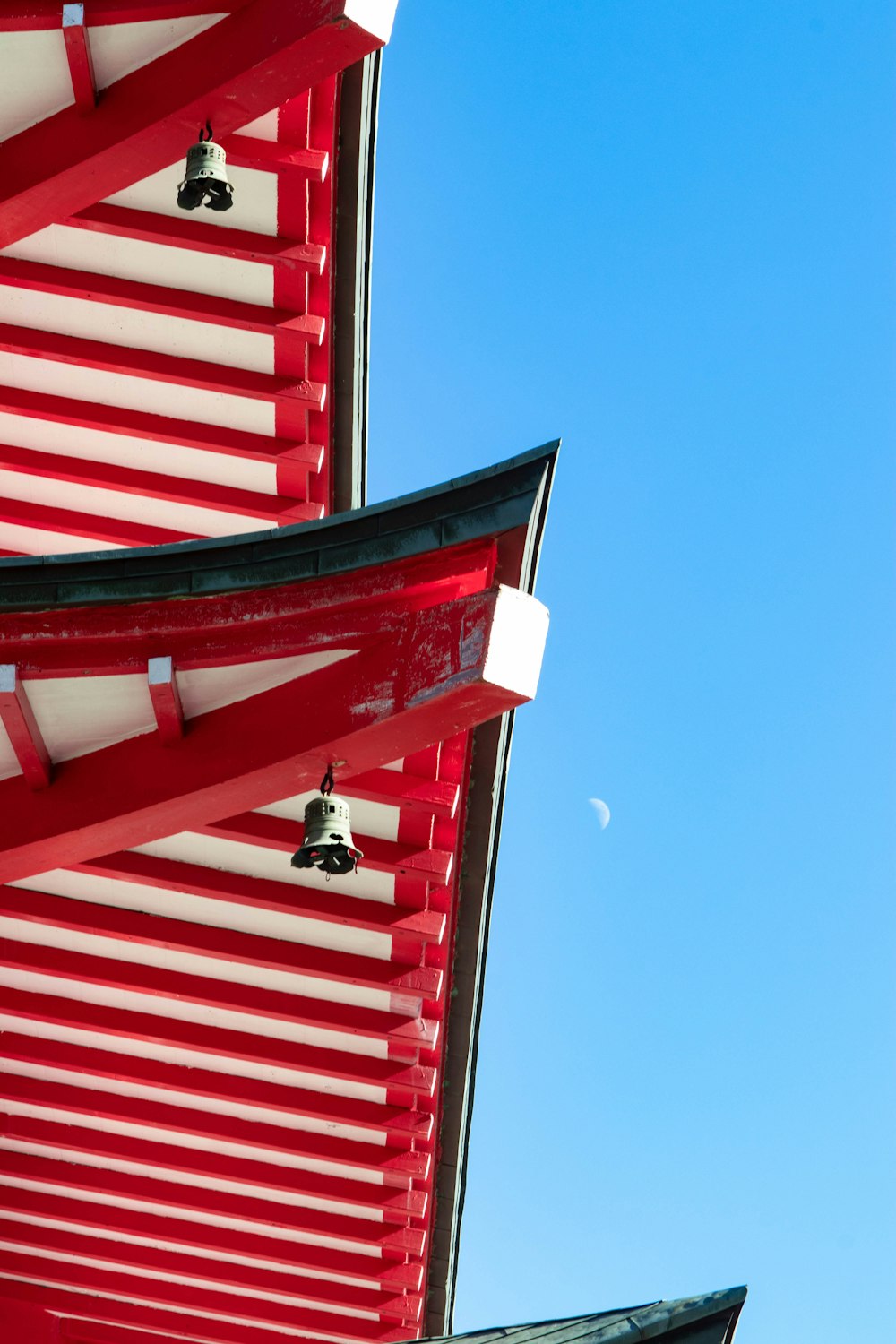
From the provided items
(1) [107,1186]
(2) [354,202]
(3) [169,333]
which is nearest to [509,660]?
(2) [354,202]

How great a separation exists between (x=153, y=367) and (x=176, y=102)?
2173 mm

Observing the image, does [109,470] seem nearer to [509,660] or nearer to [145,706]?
[145,706]

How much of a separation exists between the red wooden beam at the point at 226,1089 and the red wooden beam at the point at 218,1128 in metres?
0.15

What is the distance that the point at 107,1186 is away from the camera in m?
9.52

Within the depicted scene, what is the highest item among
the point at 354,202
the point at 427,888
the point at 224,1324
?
the point at 354,202

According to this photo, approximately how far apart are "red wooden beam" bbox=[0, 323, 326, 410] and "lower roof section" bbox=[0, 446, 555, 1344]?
8.39 ft

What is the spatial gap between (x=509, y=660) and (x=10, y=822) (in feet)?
Result: 7.57

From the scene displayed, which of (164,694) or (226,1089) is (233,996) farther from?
(164,694)

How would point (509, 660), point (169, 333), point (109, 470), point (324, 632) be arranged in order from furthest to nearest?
1. point (109, 470)
2. point (169, 333)
3. point (324, 632)
4. point (509, 660)

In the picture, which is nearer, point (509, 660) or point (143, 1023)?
point (509, 660)

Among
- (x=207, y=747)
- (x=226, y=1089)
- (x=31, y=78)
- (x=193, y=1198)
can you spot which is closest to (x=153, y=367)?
(x=31, y=78)

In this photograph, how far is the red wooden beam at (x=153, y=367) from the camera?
9.01 metres

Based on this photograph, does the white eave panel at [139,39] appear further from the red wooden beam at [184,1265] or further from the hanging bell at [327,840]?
the red wooden beam at [184,1265]

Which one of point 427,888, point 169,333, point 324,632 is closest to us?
point 324,632
